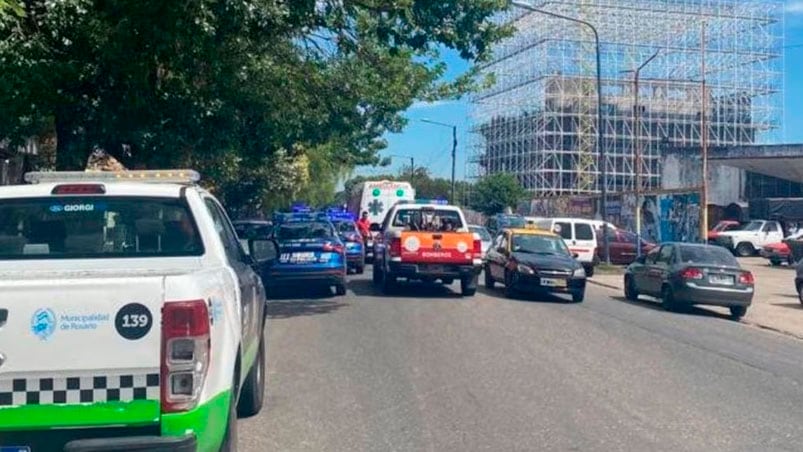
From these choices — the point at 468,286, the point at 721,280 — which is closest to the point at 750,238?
the point at 721,280

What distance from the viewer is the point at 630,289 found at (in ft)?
73.5

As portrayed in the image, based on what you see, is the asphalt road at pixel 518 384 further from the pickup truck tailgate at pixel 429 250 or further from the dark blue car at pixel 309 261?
the pickup truck tailgate at pixel 429 250

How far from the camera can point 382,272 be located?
22375 mm

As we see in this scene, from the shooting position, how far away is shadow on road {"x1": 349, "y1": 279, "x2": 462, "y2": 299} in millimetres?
20742

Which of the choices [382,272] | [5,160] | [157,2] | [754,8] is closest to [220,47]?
[157,2]

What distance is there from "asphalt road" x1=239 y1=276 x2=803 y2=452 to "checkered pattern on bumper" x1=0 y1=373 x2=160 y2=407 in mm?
2673

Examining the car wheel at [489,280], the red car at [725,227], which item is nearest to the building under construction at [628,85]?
the red car at [725,227]

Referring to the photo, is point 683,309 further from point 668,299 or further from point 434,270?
point 434,270

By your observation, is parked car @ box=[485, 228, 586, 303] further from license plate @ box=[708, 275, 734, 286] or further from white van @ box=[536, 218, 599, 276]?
white van @ box=[536, 218, 599, 276]

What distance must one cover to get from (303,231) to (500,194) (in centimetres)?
5412

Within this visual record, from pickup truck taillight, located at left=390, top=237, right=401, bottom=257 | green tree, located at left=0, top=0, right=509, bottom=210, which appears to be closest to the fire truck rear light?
green tree, located at left=0, top=0, right=509, bottom=210

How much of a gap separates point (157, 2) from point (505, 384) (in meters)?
6.67

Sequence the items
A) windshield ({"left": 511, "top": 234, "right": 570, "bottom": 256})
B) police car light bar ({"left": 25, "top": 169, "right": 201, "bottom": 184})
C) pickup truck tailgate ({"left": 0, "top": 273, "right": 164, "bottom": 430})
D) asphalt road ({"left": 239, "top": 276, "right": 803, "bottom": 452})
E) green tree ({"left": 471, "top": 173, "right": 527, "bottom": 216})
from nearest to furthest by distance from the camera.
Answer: pickup truck tailgate ({"left": 0, "top": 273, "right": 164, "bottom": 430}) < police car light bar ({"left": 25, "top": 169, "right": 201, "bottom": 184}) < asphalt road ({"left": 239, "top": 276, "right": 803, "bottom": 452}) < windshield ({"left": 511, "top": 234, "right": 570, "bottom": 256}) < green tree ({"left": 471, "top": 173, "right": 527, "bottom": 216})

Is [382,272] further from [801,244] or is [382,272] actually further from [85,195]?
[801,244]
